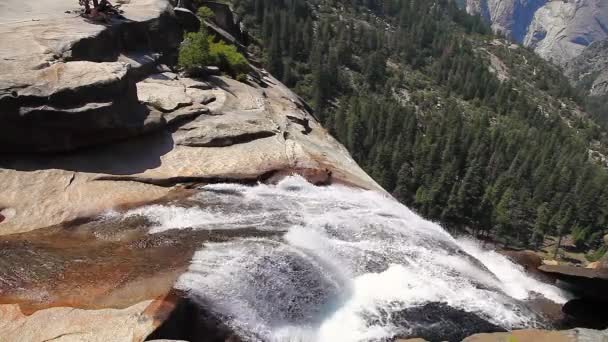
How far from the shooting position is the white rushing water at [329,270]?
49.5 feet

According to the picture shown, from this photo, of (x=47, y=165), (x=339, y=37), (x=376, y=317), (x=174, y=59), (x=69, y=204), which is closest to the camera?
(x=376, y=317)

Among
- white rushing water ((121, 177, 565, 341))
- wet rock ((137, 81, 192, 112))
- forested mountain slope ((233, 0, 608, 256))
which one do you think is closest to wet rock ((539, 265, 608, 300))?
white rushing water ((121, 177, 565, 341))

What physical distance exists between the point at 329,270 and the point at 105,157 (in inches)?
495

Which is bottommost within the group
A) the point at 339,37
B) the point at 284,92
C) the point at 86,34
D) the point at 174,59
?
the point at 339,37

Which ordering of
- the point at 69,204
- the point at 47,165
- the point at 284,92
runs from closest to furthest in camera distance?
the point at 69,204 < the point at 47,165 < the point at 284,92

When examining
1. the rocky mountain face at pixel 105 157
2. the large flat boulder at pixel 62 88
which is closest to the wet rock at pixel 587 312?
the rocky mountain face at pixel 105 157

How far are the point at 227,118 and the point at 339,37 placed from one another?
16095 centimetres

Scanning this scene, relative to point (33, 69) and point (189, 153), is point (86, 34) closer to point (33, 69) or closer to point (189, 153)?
point (33, 69)

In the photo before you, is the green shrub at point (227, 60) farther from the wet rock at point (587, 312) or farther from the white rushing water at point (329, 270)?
the wet rock at point (587, 312)

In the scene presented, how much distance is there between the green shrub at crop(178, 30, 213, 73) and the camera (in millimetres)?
32031

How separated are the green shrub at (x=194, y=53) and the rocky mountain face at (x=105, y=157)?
46.4 inches

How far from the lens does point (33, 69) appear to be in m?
21.3

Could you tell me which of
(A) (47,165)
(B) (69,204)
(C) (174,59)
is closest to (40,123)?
(A) (47,165)

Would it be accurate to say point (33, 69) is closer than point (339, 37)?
Yes
